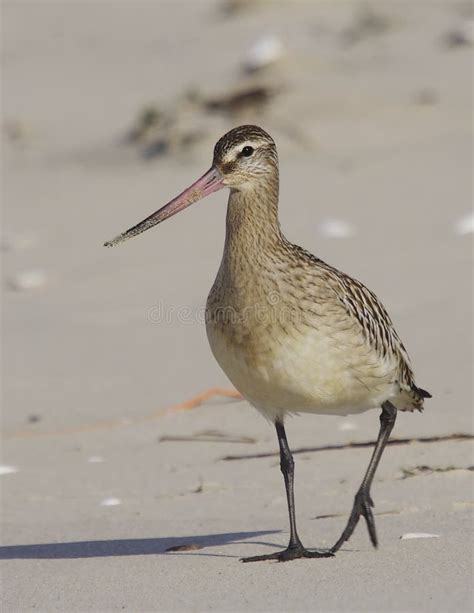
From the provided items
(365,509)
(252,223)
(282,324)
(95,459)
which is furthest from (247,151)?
(95,459)

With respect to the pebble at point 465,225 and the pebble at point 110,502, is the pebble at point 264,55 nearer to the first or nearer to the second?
the pebble at point 465,225

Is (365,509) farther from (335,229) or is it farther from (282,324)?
(335,229)

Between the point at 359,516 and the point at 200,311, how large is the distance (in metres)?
3.77

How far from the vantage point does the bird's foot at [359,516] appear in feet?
18.1

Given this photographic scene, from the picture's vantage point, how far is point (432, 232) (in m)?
10.0

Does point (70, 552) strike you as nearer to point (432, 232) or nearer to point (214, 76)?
point (432, 232)

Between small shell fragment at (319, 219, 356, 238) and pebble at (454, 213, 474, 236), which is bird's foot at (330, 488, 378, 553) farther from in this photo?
small shell fragment at (319, 219, 356, 238)

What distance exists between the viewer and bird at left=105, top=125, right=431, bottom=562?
5.40 metres

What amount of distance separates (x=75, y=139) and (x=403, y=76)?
10.1 ft

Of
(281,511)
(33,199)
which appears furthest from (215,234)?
(281,511)

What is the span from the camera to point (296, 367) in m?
5.37

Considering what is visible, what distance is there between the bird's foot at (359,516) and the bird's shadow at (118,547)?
1.17ft

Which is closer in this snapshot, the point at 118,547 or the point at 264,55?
the point at 118,547

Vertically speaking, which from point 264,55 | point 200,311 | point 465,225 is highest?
Result: point 264,55
